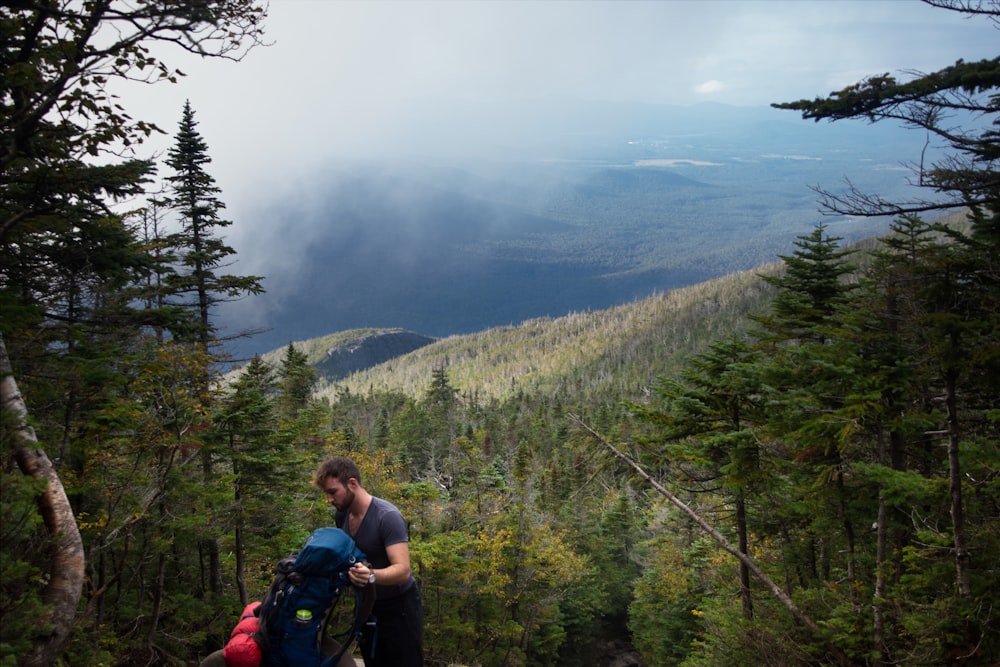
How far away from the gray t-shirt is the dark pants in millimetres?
95

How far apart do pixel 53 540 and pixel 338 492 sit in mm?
2532

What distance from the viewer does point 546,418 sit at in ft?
274

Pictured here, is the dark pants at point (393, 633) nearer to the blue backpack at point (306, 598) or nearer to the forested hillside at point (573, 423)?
the blue backpack at point (306, 598)

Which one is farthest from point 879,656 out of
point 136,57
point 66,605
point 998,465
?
point 136,57

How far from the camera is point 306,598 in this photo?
13.4 feet

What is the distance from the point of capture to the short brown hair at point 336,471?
4.56 meters

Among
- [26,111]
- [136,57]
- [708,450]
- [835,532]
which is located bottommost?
[835,532]

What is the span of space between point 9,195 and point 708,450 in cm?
1084

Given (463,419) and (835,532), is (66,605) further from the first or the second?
(463,419)

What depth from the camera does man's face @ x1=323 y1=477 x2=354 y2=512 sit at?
14.7ft

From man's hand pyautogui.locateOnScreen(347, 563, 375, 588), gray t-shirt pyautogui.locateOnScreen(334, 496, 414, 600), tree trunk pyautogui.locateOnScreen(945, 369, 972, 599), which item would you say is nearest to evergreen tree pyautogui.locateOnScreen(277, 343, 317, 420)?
gray t-shirt pyautogui.locateOnScreen(334, 496, 414, 600)

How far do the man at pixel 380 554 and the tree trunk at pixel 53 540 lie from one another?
2.36 meters

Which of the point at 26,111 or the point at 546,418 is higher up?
the point at 26,111

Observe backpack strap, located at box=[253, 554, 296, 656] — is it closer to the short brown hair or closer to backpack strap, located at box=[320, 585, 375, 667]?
backpack strap, located at box=[320, 585, 375, 667]
